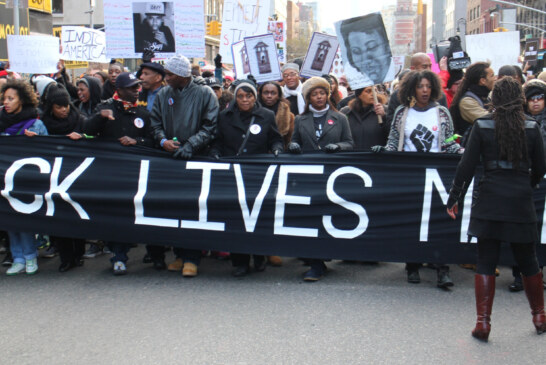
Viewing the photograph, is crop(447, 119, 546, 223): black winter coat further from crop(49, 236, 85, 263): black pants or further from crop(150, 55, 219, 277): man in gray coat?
crop(49, 236, 85, 263): black pants

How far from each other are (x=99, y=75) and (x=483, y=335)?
7533mm

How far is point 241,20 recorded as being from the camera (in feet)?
32.6

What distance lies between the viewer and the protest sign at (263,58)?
7852 millimetres

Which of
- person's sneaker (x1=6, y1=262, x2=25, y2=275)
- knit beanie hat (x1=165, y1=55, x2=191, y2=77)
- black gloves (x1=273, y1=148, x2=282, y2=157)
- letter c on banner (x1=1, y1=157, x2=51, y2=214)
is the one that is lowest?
person's sneaker (x1=6, y1=262, x2=25, y2=275)

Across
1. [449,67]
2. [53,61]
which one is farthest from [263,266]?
[53,61]

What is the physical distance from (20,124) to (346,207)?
131 inches

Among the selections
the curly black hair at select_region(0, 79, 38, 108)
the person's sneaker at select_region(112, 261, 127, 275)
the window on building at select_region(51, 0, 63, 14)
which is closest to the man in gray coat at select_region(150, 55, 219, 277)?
the person's sneaker at select_region(112, 261, 127, 275)

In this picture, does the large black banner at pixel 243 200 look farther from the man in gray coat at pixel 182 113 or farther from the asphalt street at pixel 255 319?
the asphalt street at pixel 255 319

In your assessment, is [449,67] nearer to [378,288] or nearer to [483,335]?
[378,288]

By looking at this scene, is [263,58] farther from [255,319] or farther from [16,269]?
[255,319]

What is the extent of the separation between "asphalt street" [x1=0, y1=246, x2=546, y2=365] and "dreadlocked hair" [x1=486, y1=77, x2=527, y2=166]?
1.29m

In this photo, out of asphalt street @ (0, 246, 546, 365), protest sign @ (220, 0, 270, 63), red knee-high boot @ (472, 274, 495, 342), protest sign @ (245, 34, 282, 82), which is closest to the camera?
asphalt street @ (0, 246, 546, 365)

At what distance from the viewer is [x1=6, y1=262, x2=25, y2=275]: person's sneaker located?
21.0ft

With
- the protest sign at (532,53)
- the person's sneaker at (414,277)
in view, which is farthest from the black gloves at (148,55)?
the protest sign at (532,53)
